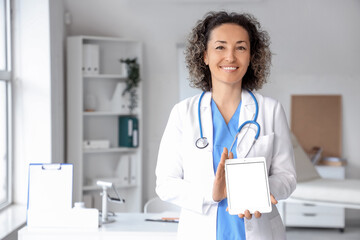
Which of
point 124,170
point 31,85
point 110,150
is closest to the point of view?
point 31,85

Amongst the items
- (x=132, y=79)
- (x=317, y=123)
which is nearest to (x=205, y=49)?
(x=132, y=79)

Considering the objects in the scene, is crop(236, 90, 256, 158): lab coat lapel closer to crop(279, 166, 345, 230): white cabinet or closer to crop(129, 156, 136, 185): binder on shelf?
crop(129, 156, 136, 185): binder on shelf

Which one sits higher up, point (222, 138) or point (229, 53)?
point (229, 53)

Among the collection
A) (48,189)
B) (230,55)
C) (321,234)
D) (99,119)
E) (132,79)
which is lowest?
(321,234)

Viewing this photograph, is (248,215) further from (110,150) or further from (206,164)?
(110,150)

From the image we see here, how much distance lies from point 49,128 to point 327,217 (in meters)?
3.12

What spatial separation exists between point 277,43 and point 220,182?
4.58 metres

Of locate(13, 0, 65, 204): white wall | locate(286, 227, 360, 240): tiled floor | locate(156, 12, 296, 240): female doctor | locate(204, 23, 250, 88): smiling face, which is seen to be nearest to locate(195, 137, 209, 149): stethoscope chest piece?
locate(156, 12, 296, 240): female doctor

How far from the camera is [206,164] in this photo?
1731 mm

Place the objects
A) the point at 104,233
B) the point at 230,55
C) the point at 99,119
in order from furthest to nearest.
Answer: the point at 99,119, the point at 104,233, the point at 230,55

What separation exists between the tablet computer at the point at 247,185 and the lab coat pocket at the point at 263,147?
7cm

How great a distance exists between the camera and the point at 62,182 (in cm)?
283

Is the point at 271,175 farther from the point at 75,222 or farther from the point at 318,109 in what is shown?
the point at 318,109

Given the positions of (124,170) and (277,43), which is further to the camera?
(277,43)
